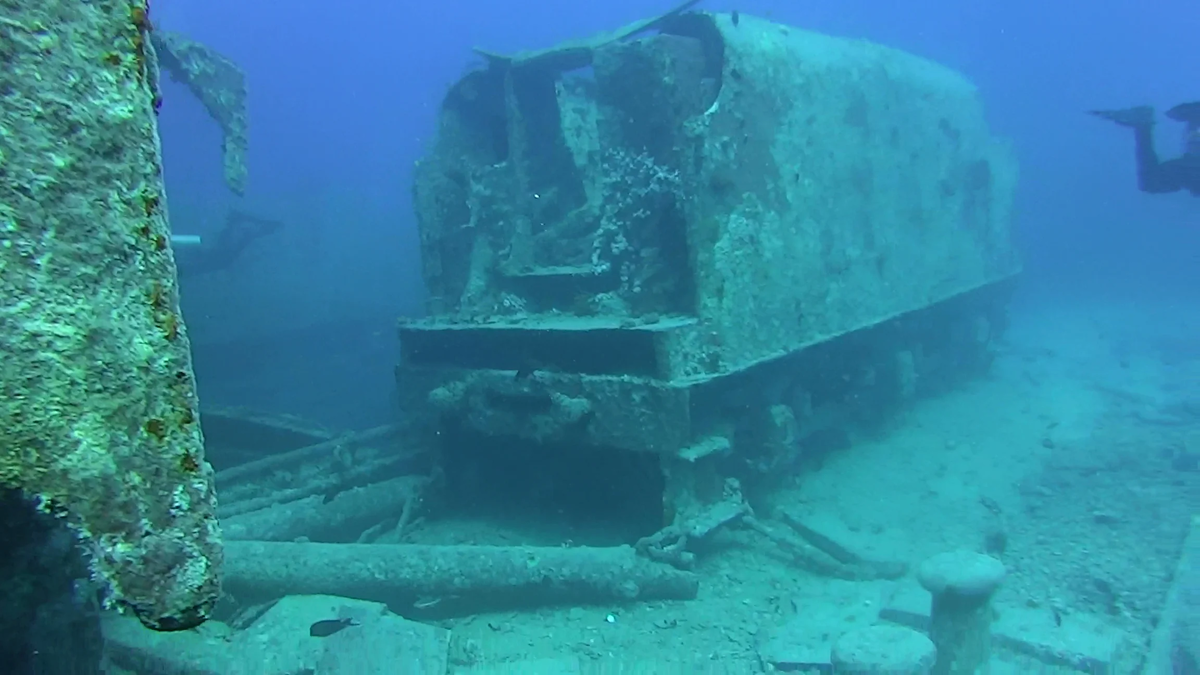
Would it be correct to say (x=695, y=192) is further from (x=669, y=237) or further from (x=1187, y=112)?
(x=1187, y=112)

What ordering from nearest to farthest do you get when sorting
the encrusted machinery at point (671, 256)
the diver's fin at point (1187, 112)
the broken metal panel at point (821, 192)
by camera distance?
the encrusted machinery at point (671, 256) < the broken metal panel at point (821, 192) < the diver's fin at point (1187, 112)

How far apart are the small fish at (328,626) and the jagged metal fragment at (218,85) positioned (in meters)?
5.93

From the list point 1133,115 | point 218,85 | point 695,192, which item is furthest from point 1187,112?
point 218,85

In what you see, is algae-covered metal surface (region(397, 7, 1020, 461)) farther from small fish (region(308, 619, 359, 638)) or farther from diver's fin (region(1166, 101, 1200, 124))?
diver's fin (region(1166, 101, 1200, 124))

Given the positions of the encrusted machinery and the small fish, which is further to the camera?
the encrusted machinery

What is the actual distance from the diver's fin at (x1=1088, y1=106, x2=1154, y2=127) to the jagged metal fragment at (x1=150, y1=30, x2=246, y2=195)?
9371 millimetres

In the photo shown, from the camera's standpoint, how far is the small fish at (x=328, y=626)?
3.81 metres

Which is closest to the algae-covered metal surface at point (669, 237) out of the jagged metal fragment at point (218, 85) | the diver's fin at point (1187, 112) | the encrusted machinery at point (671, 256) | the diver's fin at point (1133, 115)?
the encrusted machinery at point (671, 256)

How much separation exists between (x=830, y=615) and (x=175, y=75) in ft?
29.1

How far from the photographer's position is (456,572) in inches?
183

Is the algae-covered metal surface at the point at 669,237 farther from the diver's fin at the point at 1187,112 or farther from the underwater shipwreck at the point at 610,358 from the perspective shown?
the diver's fin at the point at 1187,112

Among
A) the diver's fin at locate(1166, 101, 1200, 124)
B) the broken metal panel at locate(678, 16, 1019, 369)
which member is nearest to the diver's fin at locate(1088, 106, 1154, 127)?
the diver's fin at locate(1166, 101, 1200, 124)

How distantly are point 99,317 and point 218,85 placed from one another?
895 cm

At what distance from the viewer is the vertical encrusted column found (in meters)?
1.12
